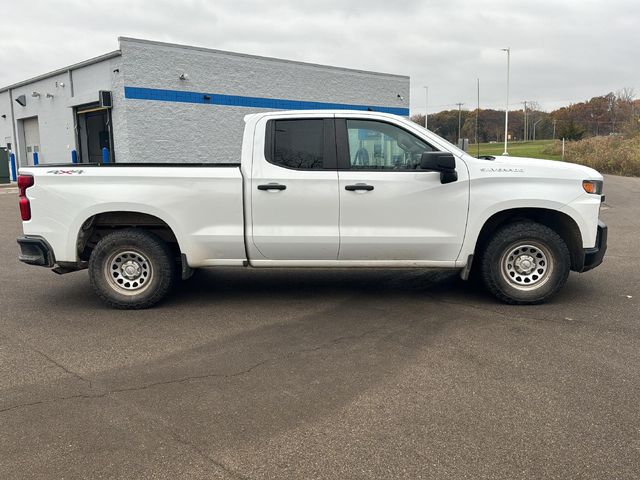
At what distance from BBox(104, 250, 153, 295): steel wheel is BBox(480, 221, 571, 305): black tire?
3.63 metres

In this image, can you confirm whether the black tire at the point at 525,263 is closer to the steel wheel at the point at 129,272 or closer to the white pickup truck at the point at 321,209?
the white pickup truck at the point at 321,209

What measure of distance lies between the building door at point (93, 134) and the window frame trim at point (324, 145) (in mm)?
19042

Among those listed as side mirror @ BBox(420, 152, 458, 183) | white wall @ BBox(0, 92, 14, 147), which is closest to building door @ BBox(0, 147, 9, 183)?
white wall @ BBox(0, 92, 14, 147)

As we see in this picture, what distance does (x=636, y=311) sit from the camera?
5672 millimetres

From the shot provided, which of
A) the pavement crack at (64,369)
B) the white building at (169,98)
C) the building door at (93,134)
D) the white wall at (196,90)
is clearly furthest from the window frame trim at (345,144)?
the building door at (93,134)

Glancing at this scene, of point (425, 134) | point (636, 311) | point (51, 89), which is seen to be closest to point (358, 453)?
point (425, 134)

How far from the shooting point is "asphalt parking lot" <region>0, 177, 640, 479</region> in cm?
300

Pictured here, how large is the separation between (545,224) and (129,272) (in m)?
4.60

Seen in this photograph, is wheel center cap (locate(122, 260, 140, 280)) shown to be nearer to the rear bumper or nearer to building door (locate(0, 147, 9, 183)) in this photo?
the rear bumper

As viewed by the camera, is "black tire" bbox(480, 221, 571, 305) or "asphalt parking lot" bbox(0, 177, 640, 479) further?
"black tire" bbox(480, 221, 571, 305)

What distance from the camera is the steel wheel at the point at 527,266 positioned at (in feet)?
19.2

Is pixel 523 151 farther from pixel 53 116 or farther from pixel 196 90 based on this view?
pixel 53 116

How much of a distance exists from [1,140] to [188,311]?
34.2 m

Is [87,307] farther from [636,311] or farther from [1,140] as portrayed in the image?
[1,140]
